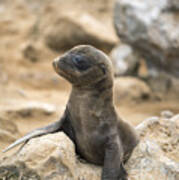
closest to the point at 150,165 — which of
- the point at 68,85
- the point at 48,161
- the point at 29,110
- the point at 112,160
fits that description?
the point at 112,160

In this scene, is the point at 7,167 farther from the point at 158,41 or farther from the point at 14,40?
the point at 14,40

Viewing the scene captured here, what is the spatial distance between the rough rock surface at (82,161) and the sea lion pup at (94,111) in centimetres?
11

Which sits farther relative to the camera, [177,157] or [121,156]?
[177,157]

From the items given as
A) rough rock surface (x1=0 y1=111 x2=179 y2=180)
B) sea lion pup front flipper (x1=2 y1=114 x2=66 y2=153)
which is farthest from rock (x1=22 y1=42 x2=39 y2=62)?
sea lion pup front flipper (x1=2 y1=114 x2=66 y2=153)

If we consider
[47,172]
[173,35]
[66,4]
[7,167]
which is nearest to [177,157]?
[47,172]

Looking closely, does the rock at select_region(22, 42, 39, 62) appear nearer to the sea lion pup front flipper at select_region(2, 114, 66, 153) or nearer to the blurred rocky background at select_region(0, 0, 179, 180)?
the blurred rocky background at select_region(0, 0, 179, 180)

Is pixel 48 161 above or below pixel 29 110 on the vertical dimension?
above

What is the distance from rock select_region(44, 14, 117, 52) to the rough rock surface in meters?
6.85

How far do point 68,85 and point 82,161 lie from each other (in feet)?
19.4

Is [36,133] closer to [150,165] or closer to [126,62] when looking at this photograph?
[150,165]

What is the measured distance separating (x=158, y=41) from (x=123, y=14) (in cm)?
110

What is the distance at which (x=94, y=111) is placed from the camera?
3.08 meters

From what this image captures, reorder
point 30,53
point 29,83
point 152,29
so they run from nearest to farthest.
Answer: point 152,29 → point 29,83 → point 30,53

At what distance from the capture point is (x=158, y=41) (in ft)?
25.3
